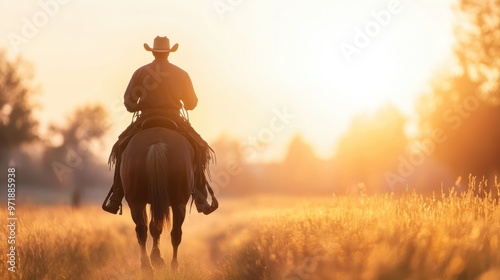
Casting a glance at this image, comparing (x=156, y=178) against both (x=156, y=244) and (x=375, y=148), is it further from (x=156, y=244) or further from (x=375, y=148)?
(x=375, y=148)

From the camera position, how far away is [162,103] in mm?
11500

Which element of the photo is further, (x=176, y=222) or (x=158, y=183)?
(x=176, y=222)

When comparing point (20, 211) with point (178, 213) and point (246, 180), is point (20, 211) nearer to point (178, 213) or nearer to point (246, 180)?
point (178, 213)

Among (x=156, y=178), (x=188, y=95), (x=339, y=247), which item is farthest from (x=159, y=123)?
(x=339, y=247)

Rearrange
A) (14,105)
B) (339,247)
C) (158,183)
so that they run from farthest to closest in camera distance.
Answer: (14,105) < (158,183) < (339,247)

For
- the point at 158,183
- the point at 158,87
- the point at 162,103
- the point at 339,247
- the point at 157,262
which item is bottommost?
the point at 339,247

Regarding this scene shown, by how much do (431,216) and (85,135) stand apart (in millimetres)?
61175

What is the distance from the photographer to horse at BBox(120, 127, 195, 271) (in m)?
10.4

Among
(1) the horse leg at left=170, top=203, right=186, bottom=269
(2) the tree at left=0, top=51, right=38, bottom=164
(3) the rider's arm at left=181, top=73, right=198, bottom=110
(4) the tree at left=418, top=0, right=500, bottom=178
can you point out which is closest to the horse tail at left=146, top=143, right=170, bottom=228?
(1) the horse leg at left=170, top=203, right=186, bottom=269

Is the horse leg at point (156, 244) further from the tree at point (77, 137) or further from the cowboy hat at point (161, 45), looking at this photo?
the tree at point (77, 137)

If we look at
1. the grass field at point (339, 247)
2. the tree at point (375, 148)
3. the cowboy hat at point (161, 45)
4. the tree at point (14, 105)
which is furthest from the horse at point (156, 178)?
the tree at point (375, 148)

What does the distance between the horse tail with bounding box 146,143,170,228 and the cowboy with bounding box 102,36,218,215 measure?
909mm

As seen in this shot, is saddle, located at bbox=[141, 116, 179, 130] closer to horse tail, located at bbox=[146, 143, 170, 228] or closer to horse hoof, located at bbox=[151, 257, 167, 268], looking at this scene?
horse tail, located at bbox=[146, 143, 170, 228]

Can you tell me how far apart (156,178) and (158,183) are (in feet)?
0.28
